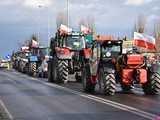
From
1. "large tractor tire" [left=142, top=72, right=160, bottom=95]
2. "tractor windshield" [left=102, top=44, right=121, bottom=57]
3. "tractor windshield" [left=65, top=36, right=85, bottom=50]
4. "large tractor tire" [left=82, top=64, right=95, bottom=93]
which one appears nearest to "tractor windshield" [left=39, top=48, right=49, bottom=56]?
"tractor windshield" [left=65, top=36, right=85, bottom=50]

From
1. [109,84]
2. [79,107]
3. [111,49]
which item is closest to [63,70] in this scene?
[111,49]

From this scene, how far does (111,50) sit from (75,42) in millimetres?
10015

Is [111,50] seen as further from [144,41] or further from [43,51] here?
[43,51]

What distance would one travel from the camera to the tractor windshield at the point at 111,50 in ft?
84.3

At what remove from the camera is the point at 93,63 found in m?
26.0

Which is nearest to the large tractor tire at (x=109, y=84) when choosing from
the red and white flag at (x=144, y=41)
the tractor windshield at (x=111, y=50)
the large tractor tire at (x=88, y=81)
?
the tractor windshield at (x=111, y=50)

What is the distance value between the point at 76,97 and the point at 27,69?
1391 inches

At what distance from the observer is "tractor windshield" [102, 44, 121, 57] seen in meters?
25.7

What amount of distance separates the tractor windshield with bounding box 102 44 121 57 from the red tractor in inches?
29.5

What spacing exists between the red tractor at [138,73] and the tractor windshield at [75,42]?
34.7 feet

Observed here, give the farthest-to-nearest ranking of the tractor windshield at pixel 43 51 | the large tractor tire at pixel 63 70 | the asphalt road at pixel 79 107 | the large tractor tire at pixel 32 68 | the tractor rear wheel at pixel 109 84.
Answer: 1. the large tractor tire at pixel 32 68
2. the tractor windshield at pixel 43 51
3. the large tractor tire at pixel 63 70
4. the tractor rear wheel at pixel 109 84
5. the asphalt road at pixel 79 107

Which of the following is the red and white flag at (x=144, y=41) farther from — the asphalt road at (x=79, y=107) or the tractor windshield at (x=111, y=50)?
the asphalt road at (x=79, y=107)

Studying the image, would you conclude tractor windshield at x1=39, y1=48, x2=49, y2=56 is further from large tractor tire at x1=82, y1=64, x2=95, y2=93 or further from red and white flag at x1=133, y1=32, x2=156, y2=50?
red and white flag at x1=133, y1=32, x2=156, y2=50

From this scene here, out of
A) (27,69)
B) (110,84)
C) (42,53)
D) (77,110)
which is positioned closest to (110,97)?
(110,84)
